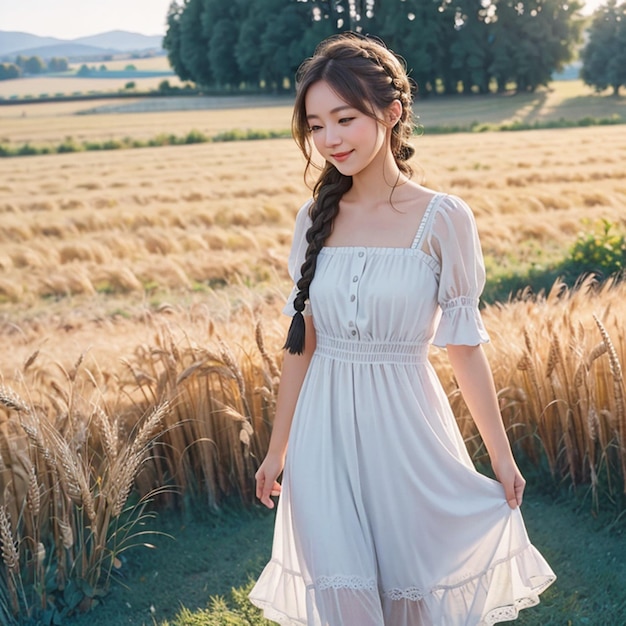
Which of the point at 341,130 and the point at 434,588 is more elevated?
the point at 341,130

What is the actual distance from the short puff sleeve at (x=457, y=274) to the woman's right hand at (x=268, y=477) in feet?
1.54

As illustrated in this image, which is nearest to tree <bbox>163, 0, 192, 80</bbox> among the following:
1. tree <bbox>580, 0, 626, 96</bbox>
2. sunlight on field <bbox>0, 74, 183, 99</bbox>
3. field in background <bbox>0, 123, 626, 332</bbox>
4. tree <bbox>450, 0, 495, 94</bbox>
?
sunlight on field <bbox>0, 74, 183, 99</bbox>

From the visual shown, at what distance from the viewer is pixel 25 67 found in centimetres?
1247

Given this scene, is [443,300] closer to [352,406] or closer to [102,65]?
[352,406]

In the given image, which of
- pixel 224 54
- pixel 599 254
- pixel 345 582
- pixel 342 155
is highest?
pixel 224 54

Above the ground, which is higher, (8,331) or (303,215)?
(303,215)

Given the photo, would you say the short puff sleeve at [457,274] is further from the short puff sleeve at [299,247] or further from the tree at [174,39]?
the tree at [174,39]

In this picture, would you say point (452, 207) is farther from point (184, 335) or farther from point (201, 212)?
point (201, 212)

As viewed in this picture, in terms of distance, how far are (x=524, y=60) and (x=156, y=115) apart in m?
14.6

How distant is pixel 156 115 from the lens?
27.5m

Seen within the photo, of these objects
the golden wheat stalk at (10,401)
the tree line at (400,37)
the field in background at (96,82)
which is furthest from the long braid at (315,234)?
the tree line at (400,37)

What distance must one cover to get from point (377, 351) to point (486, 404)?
0.25m

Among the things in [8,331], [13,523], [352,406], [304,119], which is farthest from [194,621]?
[8,331]

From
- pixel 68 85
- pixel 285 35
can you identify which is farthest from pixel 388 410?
pixel 285 35
